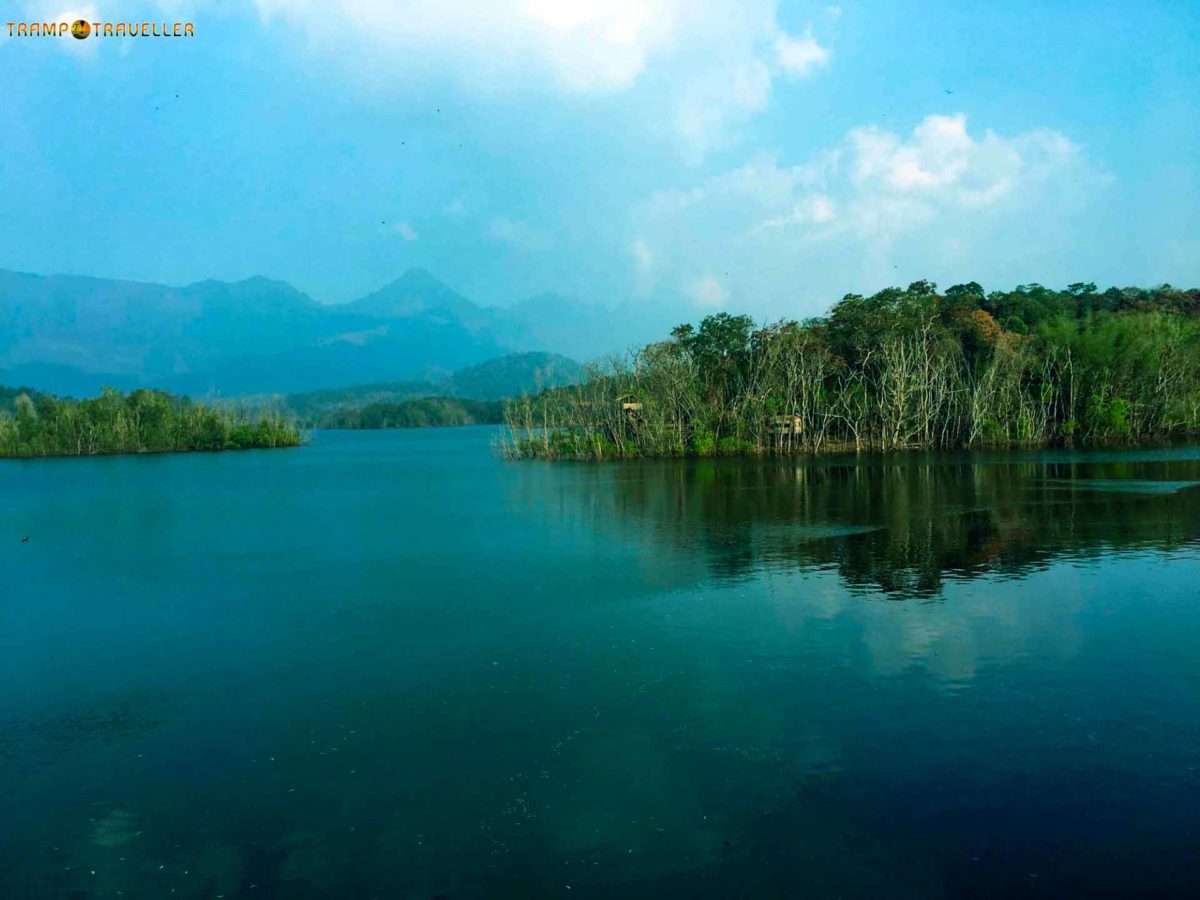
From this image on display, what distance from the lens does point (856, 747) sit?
29.4ft

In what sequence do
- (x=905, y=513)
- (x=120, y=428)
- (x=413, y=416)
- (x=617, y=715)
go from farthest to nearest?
(x=413, y=416)
(x=120, y=428)
(x=905, y=513)
(x=617, y=715)

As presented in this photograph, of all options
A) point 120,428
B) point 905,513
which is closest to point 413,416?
point 120,428

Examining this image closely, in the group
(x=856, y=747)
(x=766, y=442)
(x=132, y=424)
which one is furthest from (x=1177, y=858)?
(x=132, y=424)

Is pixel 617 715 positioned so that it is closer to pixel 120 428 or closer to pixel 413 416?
pixel 120 428

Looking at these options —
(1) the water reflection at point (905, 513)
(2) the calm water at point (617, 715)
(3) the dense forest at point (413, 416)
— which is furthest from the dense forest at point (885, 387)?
(3) the dense forest at point (413, 416)

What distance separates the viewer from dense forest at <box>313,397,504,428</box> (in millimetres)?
169375

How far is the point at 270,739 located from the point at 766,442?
1663 inches

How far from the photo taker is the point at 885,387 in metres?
49.2

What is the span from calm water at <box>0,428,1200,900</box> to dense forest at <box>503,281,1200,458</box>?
89.2 feet

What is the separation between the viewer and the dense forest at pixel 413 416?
169m

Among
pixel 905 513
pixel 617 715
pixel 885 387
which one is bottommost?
pixel 617 715

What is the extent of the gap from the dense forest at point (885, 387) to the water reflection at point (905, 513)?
367 inches

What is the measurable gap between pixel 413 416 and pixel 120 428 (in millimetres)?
95453

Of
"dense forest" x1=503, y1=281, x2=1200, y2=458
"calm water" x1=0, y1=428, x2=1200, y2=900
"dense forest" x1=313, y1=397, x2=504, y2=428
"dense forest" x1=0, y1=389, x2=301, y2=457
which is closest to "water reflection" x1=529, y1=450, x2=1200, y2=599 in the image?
"calm water" x1=0, y1=428, x2=1200, y2=900
